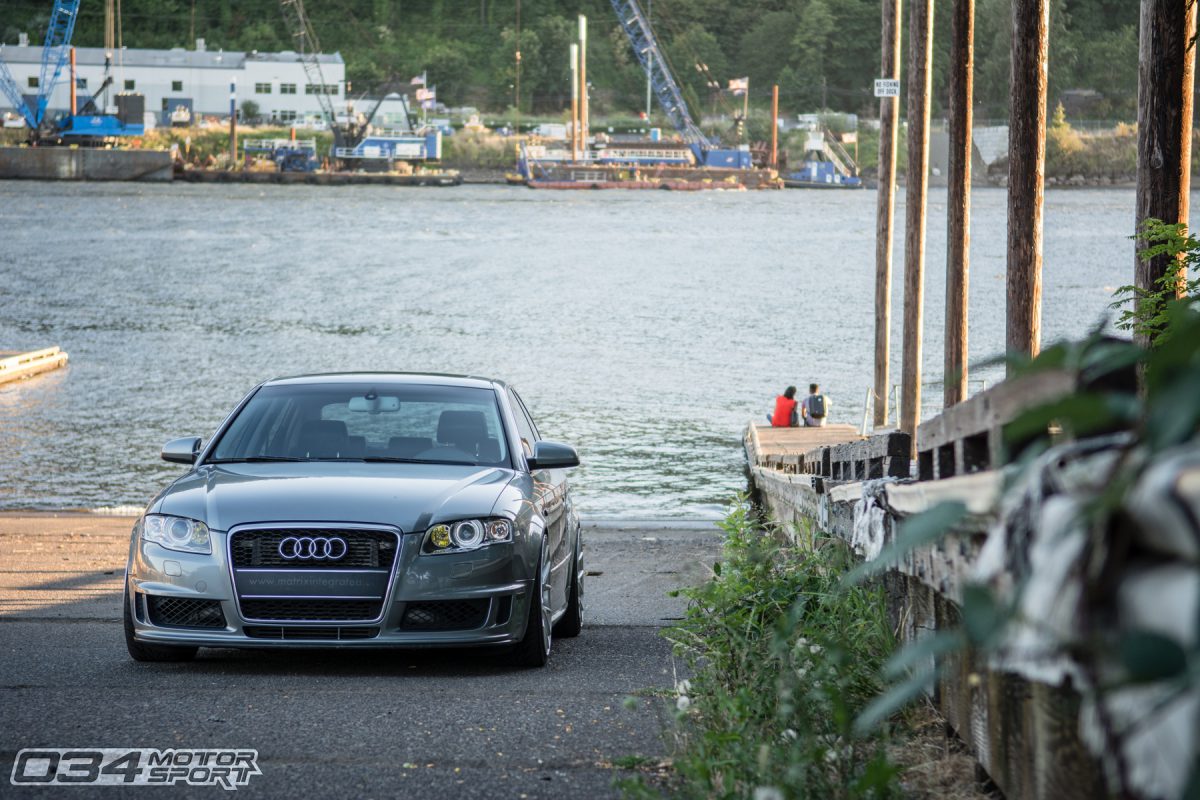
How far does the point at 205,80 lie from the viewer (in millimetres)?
178250

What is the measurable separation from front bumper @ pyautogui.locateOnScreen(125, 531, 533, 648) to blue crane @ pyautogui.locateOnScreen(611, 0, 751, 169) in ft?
526

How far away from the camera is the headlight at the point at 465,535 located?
7586mm

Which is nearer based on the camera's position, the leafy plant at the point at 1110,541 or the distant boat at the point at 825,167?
the leafy plant at the point at 1110,541

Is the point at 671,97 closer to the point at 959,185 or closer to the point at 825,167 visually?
the point at 825,167

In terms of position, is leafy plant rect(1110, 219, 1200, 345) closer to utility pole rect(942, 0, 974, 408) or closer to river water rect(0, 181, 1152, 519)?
utility pole rect(942, 0, 974, 408)

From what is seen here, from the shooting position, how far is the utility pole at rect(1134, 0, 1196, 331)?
9.76 meters

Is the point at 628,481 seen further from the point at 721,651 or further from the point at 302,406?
the point at 721,651

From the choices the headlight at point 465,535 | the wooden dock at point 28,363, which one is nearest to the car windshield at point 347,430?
the headlight at point 465,535

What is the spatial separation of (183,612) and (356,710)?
140 centimetres

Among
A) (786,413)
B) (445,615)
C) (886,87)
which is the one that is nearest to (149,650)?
(445,615)

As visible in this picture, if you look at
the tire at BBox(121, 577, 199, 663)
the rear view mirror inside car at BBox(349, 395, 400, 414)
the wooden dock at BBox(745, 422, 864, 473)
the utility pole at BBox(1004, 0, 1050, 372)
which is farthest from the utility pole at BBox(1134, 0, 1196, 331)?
the wooden dock at BBox(745, 422, 864, 473)

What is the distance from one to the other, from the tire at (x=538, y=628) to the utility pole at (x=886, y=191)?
1752 centimetres

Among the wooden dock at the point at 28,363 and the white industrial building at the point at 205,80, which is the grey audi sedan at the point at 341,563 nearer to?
the wooden dock at the point at 28,363

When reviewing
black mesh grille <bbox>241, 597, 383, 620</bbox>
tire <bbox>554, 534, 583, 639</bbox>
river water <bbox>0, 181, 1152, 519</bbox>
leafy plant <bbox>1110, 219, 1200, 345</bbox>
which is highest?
leafy plant <bbox>1110, 219, 1200, 345</bbox>
